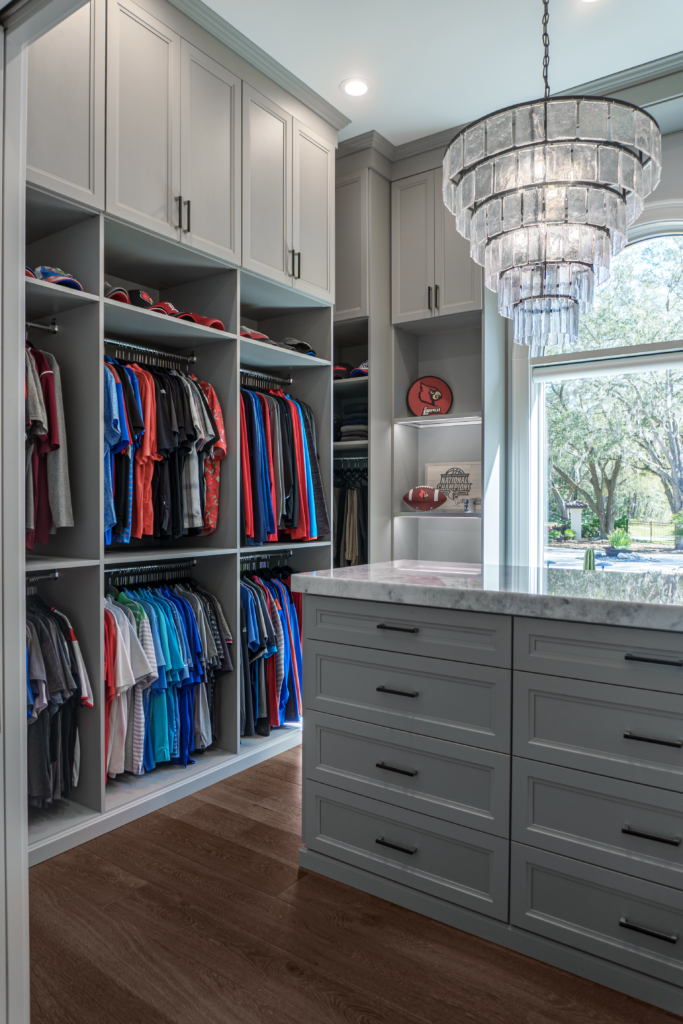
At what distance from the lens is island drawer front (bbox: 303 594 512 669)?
1833 millimetres

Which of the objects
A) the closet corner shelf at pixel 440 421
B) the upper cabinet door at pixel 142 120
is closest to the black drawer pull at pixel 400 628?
the upper cabinet door at pixel 142 120

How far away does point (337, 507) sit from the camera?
169 inches

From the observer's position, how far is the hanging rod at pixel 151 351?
2918 millimetres

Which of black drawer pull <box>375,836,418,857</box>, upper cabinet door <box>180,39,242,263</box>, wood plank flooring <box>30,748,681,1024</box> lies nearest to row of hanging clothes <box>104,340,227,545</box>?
upper cabinet door <box>180,39,242,263</box>

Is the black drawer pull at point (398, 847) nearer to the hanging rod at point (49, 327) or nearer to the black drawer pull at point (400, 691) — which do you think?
the black drawer pull at point (400, 691)

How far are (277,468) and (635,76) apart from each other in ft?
8.63

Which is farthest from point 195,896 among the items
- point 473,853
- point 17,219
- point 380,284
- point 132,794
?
point 380,284

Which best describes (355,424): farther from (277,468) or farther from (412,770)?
(412,770)

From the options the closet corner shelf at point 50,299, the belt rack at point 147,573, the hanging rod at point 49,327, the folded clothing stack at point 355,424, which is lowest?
the belt rack at point 147,573

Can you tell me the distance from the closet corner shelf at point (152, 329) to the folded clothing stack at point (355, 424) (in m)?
1.16

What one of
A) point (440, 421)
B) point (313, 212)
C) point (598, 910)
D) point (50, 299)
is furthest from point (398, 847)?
point (313, 212)

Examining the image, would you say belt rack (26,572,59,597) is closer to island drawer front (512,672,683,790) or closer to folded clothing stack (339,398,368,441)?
island drawer front (512,672,683,790)

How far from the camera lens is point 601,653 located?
1675 millimetres

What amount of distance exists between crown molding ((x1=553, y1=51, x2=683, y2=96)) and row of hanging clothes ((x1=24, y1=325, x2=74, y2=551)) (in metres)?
2.90
